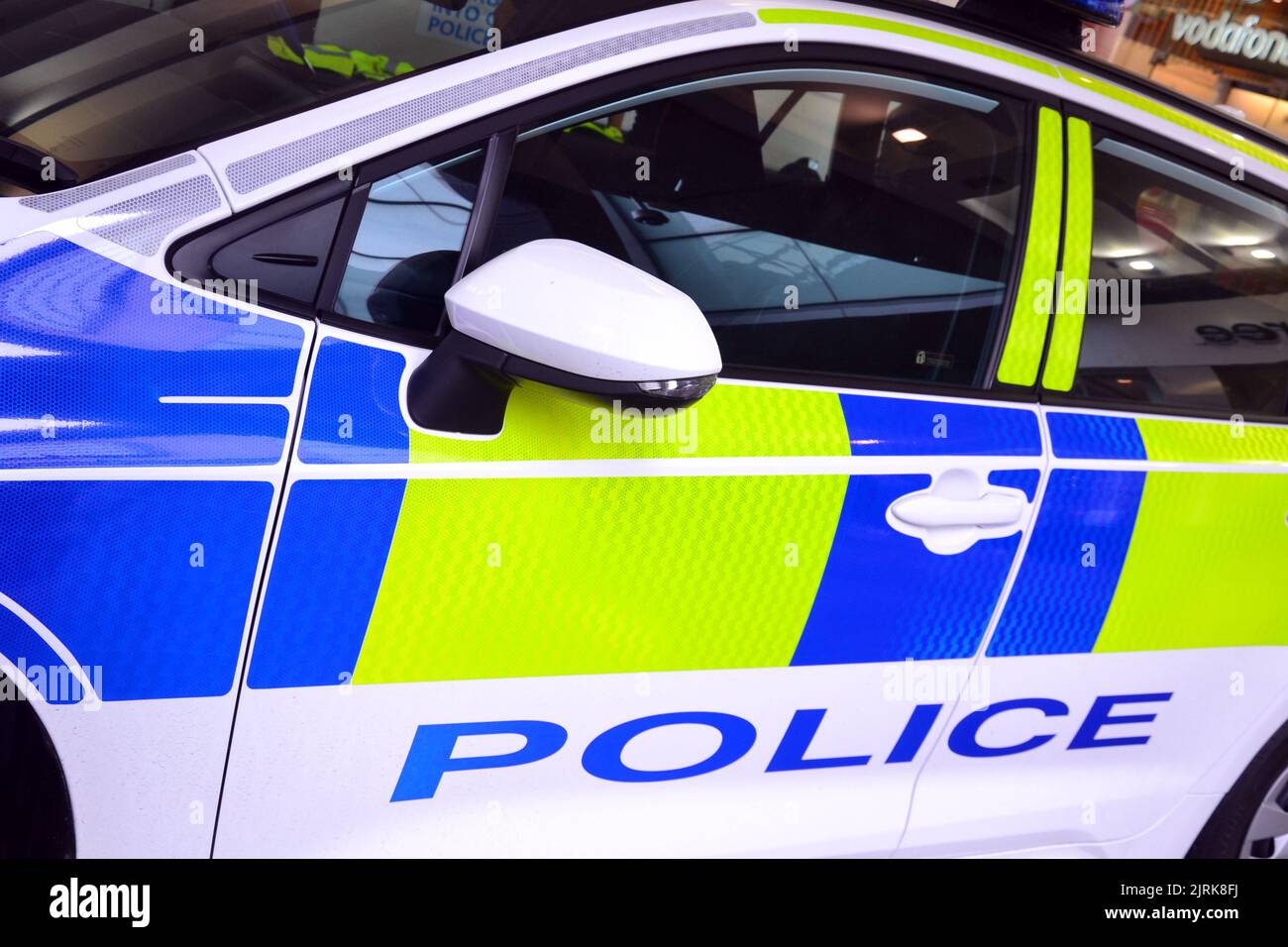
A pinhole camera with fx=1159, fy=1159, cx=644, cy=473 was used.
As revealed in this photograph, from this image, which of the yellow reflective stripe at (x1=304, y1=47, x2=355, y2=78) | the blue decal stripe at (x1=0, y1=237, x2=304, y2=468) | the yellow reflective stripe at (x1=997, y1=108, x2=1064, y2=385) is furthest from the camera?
the yellow reflective stripe at (x1=997, y1=108, x2=1064, y2=385)

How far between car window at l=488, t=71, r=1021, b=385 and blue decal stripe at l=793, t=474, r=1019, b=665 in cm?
18

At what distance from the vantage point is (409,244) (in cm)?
118

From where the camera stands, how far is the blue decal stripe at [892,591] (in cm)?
138

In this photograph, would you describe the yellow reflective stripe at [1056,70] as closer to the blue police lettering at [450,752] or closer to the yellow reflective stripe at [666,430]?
the yellow reflective stripe at [666,430]

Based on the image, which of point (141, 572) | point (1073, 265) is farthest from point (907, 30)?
point (141, 572)

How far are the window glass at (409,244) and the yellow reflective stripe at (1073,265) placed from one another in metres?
0.80

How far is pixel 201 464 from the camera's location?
1.07 meters

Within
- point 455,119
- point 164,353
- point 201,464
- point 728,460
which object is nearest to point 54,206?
point 164,353

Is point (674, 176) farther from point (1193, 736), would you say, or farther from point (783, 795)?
point (1193, 736)

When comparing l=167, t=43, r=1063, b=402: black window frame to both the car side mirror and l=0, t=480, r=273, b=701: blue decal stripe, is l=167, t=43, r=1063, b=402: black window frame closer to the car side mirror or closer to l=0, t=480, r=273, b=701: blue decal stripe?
the car side mirror

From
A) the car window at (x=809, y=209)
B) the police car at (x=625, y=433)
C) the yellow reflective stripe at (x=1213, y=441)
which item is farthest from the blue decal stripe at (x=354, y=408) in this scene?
the yellow reflective stripe at (x=1213, y=441)

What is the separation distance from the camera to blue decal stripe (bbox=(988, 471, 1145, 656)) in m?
1.50

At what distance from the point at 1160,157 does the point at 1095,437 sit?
0.44 m

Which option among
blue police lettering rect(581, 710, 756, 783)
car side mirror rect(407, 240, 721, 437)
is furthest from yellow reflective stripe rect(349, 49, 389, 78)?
blue police lettering rect(581, 710, 756, 783)
